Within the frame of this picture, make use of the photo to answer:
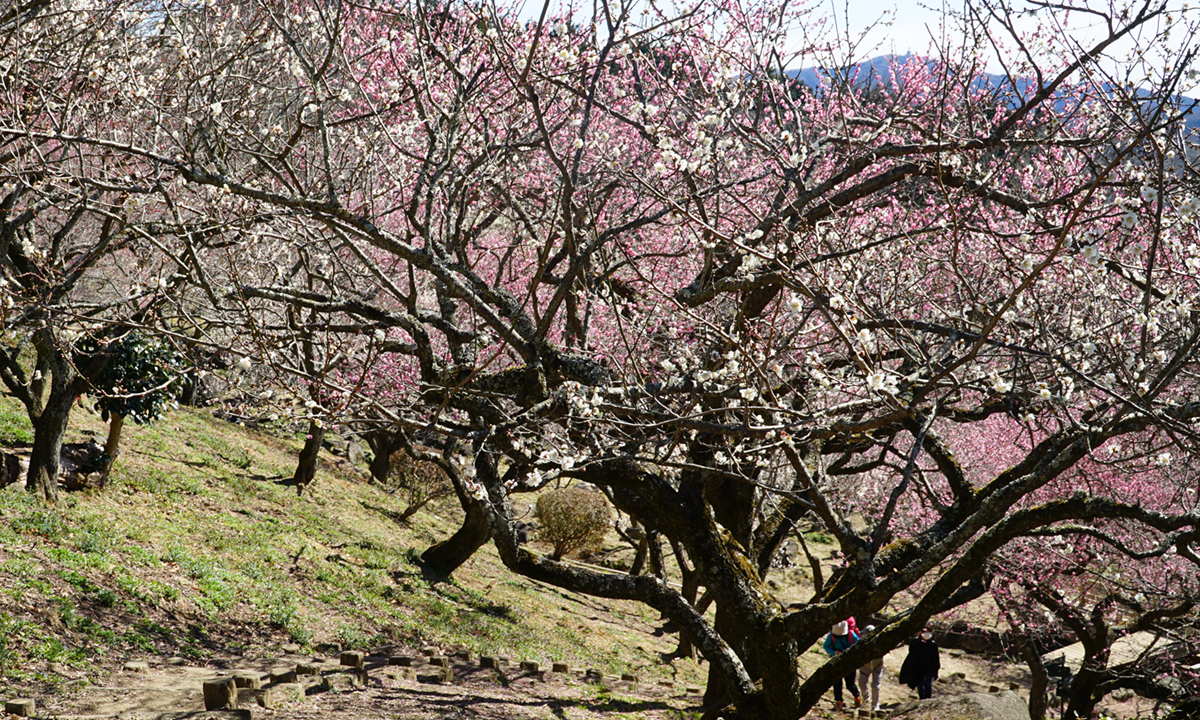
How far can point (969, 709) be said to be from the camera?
8.35m

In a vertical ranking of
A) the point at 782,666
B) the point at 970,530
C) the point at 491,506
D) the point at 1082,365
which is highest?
the point at 1082,365

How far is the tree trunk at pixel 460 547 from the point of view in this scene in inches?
505

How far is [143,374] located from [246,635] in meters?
3.40

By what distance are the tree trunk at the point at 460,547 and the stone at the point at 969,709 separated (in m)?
6.22

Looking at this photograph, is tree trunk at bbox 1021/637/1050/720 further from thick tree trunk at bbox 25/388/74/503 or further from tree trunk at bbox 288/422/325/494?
thick tree trunk at bbox 25/388/74/503

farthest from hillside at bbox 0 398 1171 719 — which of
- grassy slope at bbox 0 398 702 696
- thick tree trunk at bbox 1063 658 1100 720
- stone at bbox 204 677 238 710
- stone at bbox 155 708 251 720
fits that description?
thick tree trunk at bbox 1063 658 1100 720

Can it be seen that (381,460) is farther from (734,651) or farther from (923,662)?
(734,651)

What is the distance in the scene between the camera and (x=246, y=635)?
9.09 metres

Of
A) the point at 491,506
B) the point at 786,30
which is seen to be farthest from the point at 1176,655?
the point at 491,506

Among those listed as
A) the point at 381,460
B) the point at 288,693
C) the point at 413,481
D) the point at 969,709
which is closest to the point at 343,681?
the point at 288,693

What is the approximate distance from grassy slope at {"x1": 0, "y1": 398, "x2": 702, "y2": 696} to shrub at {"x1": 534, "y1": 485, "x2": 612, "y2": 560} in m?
2.07

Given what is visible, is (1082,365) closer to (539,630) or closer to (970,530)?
(970,530)

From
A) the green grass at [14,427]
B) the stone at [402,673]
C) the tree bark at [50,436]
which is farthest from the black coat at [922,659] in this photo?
the green grass at [14,427]

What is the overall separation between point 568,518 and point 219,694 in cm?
1236
